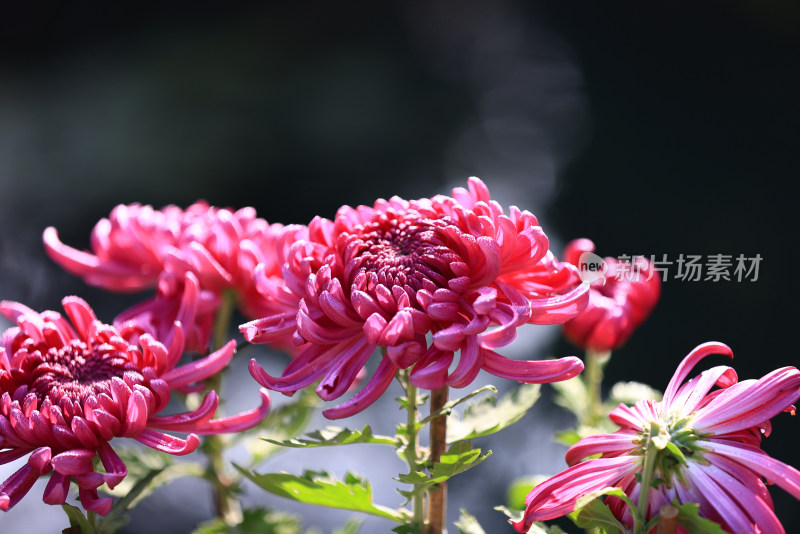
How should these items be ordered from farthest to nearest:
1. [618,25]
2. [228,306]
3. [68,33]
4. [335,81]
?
[68,33]
[335,81]
[618,25]
[228,306]

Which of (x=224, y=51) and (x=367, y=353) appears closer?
(x=367, y=353)

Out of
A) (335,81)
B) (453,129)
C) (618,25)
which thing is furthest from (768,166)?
(335,81)

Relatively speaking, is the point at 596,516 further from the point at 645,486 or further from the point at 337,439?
the point at 337,439

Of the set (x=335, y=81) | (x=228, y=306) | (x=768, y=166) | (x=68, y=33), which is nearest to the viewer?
(x=228, y=306)

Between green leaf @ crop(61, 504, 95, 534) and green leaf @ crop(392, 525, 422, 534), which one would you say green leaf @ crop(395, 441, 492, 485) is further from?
green leaf @ crop(61, 504, 95, 534)

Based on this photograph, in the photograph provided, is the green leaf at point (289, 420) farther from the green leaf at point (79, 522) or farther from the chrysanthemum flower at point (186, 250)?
the green leaf at point (79, 522)

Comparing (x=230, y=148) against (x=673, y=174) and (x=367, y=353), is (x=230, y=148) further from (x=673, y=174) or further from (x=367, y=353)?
(x=367, y=353)

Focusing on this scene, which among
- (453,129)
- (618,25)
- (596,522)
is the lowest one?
(596,522)
